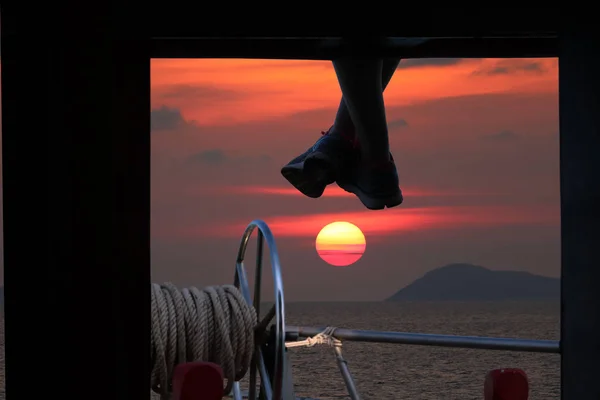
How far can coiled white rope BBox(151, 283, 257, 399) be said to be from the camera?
278cm

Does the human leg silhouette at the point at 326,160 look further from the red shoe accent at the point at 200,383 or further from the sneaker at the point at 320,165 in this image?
the red shoe accent at the point at 200,383

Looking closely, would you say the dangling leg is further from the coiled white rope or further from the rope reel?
the coiled white rope

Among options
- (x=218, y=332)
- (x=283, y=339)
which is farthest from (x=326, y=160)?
(x=218, y=332)

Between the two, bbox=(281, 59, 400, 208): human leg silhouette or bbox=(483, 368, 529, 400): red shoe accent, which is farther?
bbox=(281, 59, 400, 208): human leg silhouette

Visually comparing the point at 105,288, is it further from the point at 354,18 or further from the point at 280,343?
the point at 280,343

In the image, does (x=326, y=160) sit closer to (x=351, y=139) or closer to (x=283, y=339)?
(x=351, y=139)

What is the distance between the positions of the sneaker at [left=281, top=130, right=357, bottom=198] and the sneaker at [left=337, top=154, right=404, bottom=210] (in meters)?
0.04

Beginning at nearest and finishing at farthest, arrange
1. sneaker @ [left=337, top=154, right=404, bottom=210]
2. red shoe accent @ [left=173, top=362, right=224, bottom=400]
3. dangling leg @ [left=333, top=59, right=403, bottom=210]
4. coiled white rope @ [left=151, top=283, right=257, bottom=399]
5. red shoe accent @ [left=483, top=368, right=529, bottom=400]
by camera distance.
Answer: red shoe accent @ [left=173, top=362, right=224, bottom=400] < red shoe accent @ [left=483, top=368, right=529, bottom=400] < dangling leg @ [left=333, top=59, right=403, bottom=210] < sneaker @ [left=337, top=154, right=404, bottom=210] < coiled white rope @ [left=151, top=283, right=257, bottom=399]

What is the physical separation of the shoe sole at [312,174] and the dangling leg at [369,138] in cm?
5

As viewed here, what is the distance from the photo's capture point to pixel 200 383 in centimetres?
172

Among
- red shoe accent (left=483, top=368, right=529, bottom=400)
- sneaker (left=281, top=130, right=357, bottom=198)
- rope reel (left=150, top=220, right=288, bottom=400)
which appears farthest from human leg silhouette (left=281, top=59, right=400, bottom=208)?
red shoe accent (left=483, top=368, right=529, bottom=400)

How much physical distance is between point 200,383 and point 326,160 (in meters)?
1.04

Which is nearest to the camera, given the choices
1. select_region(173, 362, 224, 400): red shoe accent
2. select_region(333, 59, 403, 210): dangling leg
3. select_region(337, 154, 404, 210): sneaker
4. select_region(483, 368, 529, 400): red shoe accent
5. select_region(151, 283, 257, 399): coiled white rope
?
select_region(173, 362, 224, 400): red shoe accent

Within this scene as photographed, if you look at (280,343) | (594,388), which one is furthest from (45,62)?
(280,343)
